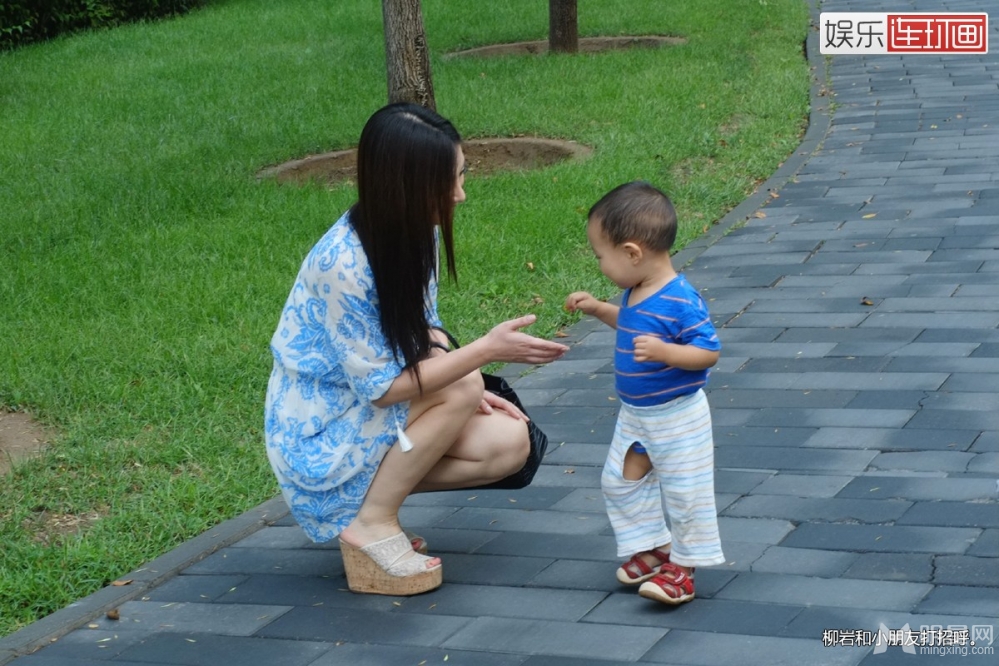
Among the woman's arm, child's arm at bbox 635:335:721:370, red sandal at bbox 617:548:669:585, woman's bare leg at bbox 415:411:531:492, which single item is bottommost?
red sandal at bbox 617:548:669:585

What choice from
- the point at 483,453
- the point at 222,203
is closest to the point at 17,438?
the point at 483,453

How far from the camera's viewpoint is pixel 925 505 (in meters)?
3.96

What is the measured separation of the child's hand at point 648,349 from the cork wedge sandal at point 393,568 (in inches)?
36.9

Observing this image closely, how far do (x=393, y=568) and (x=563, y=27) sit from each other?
382 inches

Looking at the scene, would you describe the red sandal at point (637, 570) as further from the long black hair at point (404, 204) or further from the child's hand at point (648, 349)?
the long black hair at point (404, 204)

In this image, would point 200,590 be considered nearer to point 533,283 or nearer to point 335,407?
point 335,407

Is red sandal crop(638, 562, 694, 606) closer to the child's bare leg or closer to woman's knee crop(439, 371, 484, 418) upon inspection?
the child's bare leg

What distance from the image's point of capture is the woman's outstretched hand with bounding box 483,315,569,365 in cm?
345

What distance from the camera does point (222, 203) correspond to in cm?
844

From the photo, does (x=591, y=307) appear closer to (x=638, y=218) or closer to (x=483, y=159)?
(x=638, y=218)

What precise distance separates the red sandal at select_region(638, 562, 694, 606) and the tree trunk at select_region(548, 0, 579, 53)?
964 centimetres

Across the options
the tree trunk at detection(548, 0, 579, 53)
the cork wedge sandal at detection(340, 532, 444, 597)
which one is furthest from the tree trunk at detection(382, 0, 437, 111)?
the cork wedge sandal at detection(340, 532, 444, 597)

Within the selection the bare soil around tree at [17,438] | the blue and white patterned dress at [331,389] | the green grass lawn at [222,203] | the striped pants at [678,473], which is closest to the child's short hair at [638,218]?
the striped pants at [678,473]

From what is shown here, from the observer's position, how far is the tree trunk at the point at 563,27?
12.5m
